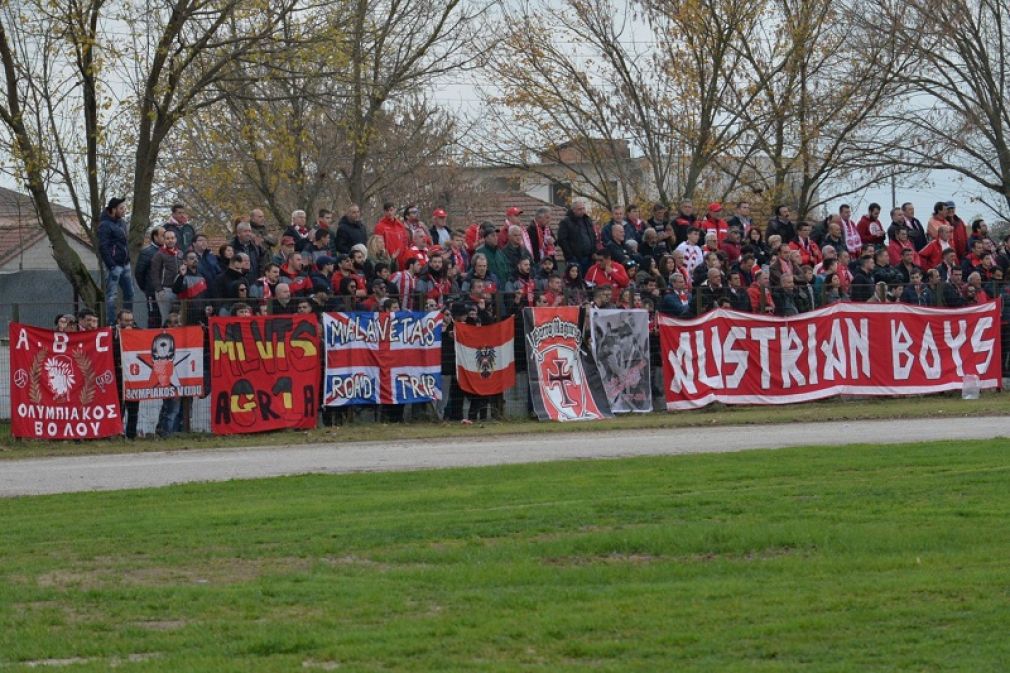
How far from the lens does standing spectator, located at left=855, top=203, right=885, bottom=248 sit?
27547 millimetres

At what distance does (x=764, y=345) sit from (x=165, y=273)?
9.63m

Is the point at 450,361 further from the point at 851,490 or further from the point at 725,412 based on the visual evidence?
the point at 851,490

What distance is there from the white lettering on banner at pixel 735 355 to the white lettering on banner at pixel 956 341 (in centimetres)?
389

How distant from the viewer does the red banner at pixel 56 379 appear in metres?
20.6

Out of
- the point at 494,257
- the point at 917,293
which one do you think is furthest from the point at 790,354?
the point at 494,257

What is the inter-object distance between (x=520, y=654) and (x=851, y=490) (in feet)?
20.6

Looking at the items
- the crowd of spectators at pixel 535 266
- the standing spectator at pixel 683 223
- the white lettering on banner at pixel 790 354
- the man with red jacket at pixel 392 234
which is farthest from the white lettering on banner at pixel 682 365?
the man with red jacket at pixel 392 234

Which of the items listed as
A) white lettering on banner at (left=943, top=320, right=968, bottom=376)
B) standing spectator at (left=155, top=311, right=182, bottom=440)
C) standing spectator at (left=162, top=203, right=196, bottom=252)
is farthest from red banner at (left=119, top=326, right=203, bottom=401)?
white lettering on banner at (left=943, top=320, right=968, bottom=376)

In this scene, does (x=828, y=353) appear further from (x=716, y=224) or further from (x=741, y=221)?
(x=716, y=224)

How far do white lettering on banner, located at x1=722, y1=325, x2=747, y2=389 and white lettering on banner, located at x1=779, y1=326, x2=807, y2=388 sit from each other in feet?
2.33

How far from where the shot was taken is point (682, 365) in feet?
79.9

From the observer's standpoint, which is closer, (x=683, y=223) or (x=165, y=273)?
(x=165, y=273)

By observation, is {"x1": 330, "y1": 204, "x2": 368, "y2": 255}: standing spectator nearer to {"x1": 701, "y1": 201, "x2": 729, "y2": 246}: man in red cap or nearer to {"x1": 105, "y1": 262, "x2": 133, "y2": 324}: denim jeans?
{"x1": 105, "y1": 262, "x2": 133, "y2": 324}: denim jeans

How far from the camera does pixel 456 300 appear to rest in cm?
2277
